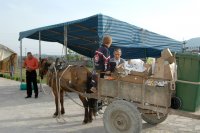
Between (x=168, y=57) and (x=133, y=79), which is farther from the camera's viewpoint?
(x=133, y=79)

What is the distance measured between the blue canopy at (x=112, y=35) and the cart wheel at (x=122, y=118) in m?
4.27

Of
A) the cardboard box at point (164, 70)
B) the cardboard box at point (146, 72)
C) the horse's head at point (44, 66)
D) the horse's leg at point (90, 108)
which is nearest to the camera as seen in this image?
the cardboard box at point (164, 70)

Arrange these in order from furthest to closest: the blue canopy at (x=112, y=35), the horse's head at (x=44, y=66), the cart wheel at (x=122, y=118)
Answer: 1. the blue canopy at (x=112, y=35)
2. the horse's head at (x=44, y=66)
3. the cart wheel at (x=122, y=118)

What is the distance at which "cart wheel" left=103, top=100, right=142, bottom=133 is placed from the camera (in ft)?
18.1

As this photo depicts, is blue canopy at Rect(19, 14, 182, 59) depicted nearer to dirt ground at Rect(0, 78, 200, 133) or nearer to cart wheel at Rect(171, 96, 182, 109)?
dirt ground at Rect(0, 78, 200, 133)

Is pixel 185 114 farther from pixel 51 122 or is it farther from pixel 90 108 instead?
pixel 51 122

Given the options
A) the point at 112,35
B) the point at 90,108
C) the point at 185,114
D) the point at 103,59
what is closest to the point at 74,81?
the point at 90,108

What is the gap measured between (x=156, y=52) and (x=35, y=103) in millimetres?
5988

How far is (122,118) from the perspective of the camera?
576 cm

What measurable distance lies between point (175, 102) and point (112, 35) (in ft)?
18.2

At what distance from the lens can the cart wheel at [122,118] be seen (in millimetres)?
5504

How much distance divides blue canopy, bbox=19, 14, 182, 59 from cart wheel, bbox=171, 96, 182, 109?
16.0 feet

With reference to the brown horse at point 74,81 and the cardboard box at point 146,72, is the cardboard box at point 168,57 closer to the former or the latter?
the cardboard box at point 146,72

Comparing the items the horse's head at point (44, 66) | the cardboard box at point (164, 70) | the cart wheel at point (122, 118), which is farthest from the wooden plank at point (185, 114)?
the horse's head at point (44, 66)
